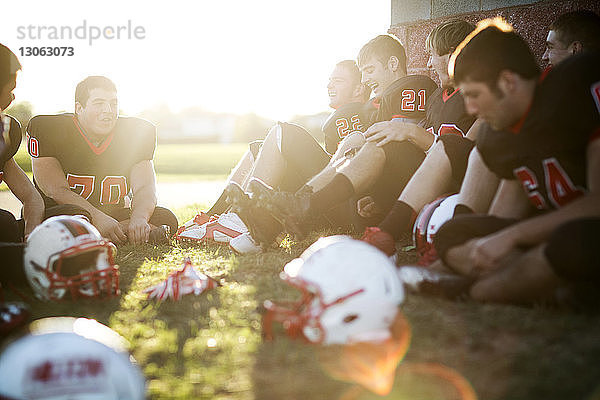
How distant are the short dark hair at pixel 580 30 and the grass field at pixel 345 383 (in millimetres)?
2252

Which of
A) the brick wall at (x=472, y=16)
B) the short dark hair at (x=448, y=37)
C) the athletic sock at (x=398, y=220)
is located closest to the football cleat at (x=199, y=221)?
the athletic sock at (x=398, y=220)

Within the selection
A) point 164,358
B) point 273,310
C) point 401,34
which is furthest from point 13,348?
point 401,34

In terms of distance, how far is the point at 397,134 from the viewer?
401 centimetres

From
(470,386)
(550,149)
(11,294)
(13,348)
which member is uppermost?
(550,149)

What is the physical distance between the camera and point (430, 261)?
3.25 metres

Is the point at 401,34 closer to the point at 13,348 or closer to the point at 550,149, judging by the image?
the point at 550,149

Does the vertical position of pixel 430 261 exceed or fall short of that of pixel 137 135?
it falls short

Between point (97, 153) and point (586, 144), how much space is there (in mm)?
4178

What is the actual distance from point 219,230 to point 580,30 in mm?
3318

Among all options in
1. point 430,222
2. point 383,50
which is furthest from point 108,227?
point 383,50

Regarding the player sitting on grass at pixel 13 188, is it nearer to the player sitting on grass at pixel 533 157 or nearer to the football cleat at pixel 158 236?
the football cleat at pixel 158 236

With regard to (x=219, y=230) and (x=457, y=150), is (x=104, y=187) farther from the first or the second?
(x=457, y=150)

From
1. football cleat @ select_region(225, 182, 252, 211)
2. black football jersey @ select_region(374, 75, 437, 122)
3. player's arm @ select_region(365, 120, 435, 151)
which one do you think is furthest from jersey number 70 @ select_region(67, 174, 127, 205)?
black football jersey @ select_region(374, 75, 437, 122)

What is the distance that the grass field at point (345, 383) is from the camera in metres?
1.86
